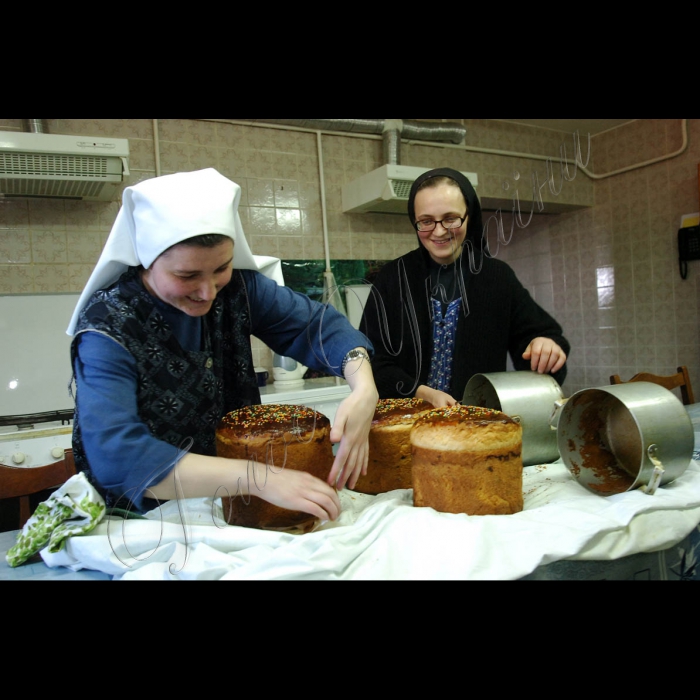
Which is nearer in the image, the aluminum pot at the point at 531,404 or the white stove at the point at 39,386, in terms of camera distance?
the white stove at the point at 39,386

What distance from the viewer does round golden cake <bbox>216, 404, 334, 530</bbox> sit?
0.60 m

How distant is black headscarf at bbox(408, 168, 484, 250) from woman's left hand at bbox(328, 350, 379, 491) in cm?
27

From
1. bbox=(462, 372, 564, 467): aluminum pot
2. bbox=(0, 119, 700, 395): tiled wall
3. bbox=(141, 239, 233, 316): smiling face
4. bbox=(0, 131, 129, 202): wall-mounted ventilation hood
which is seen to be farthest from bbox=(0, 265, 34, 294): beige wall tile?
bbox=(462, 372, 564, 467): aluminum pot

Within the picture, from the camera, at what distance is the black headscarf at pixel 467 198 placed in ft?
2.33

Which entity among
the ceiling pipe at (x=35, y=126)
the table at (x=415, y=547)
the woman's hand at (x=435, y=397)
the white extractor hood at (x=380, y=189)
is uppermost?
the ceiling pipe at (x=35, y=126)

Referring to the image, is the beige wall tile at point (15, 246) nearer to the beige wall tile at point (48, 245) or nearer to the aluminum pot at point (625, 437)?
the beige wall tile at point (48, 245)

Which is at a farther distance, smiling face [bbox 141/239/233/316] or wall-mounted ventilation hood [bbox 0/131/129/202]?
wall-mounted ventilation hood [bbox 0/131/129/202]

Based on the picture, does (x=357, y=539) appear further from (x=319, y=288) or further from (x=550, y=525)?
(x=319, y=288)

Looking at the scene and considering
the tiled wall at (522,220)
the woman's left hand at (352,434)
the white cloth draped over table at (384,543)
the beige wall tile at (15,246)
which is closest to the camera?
the white cloth draped over table at (384,543)

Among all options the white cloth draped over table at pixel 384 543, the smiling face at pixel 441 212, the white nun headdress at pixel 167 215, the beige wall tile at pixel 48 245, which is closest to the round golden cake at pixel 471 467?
the white cloth draped over table at pixel 384 543

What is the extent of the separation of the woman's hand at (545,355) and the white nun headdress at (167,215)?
581 millimetres

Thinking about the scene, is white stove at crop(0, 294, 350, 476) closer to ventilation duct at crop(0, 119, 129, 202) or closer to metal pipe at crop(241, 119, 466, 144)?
ventilation duct at crop(0, 119, 129, 202)
